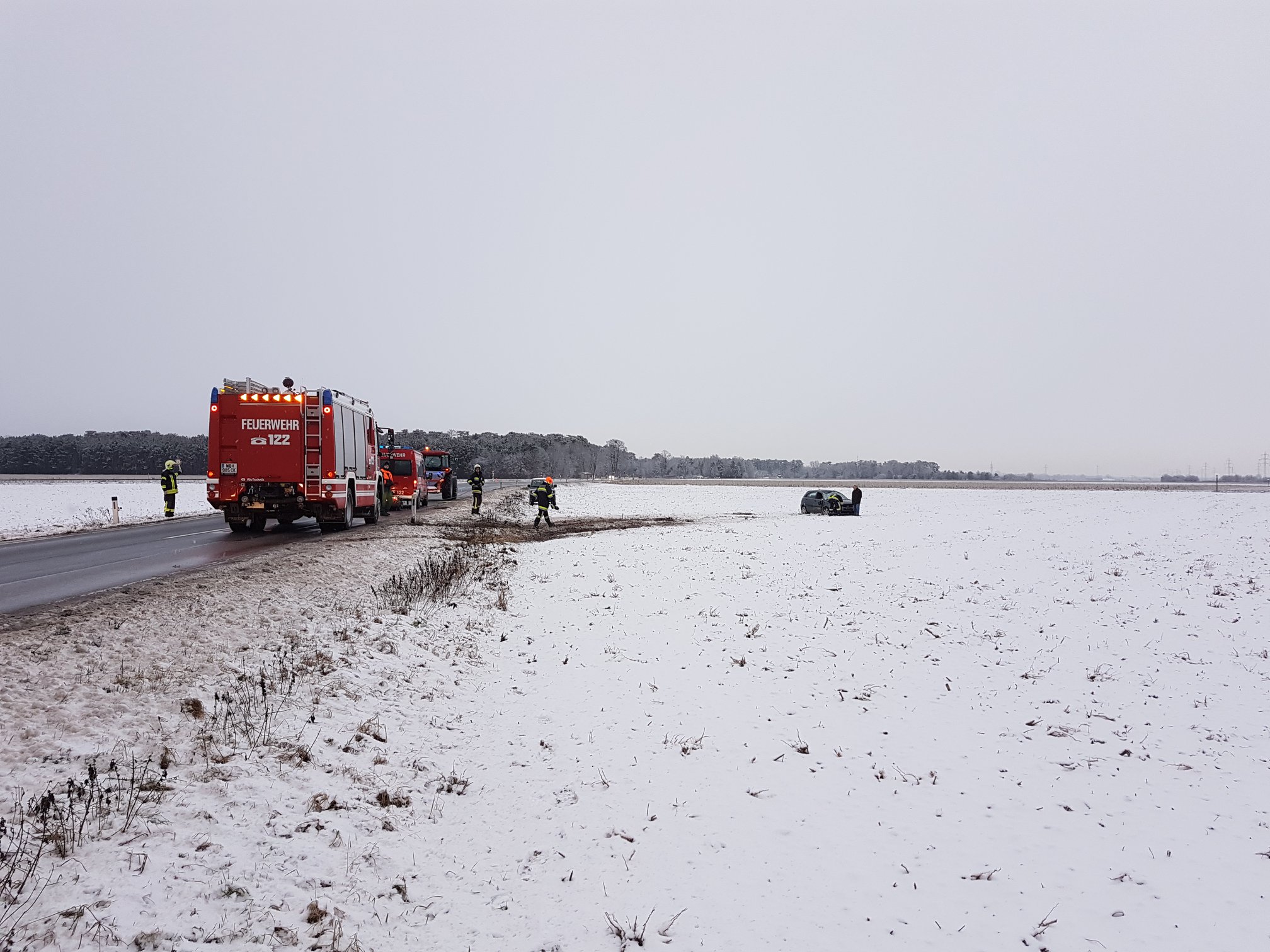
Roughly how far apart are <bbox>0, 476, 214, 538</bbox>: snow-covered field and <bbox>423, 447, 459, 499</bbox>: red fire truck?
11108 mm

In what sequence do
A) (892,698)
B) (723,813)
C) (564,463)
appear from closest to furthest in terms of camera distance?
1. (723,813)
2. (892,698)
3. (564,463)

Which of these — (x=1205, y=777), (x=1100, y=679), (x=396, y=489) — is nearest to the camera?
(x=1205, y=777)

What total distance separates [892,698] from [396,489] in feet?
92.1

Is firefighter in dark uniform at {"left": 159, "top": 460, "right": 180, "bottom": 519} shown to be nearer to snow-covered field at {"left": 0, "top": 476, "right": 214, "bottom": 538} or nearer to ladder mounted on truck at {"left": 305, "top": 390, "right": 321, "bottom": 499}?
snow-covered field at {"left": 0, "top": 476, "right": 214, "bottom": 538}

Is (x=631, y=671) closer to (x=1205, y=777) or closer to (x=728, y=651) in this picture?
(x=728, y=651)

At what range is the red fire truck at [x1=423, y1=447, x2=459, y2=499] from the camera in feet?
130

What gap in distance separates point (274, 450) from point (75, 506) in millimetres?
26585

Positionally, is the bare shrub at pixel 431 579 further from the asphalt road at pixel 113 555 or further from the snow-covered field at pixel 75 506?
the snow-covered field at pixel 75 506

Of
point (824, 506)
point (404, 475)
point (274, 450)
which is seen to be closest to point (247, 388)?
point (274, 450)

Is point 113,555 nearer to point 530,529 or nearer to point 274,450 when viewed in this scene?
point 274,450

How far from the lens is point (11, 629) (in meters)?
7.41

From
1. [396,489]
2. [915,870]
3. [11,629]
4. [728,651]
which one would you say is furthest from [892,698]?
[396,489]

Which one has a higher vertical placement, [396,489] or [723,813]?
[396,489]

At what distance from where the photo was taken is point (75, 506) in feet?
115
